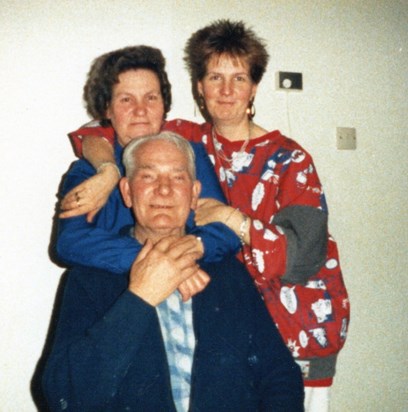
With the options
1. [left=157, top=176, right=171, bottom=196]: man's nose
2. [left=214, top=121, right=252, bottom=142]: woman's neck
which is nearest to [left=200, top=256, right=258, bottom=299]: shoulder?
[left=157, top=176, right=171, bottom=196]: man's nose

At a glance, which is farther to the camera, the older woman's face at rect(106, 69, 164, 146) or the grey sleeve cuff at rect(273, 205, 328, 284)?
the older woman's face at rect(106, 69, 164, 146)

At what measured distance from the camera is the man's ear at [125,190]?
1324 mm

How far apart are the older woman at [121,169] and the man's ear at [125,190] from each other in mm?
32

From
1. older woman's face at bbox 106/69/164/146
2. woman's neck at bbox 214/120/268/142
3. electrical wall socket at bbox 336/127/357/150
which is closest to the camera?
older woman's face at bbox 106/69/164/146

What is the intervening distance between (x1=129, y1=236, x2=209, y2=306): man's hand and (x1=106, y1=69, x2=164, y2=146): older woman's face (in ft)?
1.65

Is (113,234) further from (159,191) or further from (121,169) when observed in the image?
(121,169)

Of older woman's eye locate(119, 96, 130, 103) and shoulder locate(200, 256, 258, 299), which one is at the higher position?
older woman's eye locate(119, 96, 130, 103)

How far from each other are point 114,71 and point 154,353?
0.99 meters

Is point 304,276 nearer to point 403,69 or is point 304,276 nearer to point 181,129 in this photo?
point 181,129

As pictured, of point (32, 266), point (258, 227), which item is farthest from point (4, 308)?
point (258, 227)

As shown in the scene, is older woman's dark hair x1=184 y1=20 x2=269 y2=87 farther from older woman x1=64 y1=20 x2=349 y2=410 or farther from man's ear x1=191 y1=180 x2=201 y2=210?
man's ear x1=191 y1=180 x2=201 y2=210

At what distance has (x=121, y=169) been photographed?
57.9 inches

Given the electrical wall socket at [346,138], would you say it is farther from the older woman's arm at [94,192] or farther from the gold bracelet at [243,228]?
the older woman's arm at [94,192]

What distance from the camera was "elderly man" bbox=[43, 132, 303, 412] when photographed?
1.00 m
